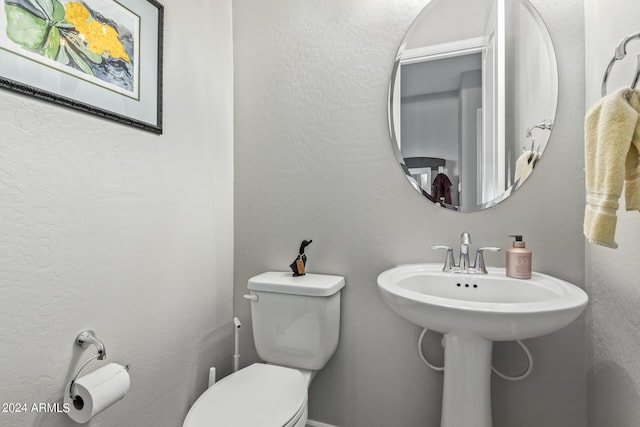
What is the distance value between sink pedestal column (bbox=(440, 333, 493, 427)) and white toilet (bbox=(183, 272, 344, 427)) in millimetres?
497

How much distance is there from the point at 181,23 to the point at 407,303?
142cm

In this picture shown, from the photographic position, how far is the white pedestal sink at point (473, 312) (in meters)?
0.81

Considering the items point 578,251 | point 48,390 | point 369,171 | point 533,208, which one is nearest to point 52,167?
point 48,390

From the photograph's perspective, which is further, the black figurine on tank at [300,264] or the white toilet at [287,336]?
the black figurine on tank at [300,264]

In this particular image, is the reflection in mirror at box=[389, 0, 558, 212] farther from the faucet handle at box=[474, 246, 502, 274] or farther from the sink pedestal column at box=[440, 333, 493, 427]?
the sink pedestal column at box=[440, 333, 493, 427]

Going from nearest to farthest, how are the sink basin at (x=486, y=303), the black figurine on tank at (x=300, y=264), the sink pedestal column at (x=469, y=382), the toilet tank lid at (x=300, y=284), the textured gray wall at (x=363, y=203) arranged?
the sink basin at (x=486, y=303)
the sink pedestal column at (x=469, y=382)
the textured gray wall at (x=363, y=203)
the toilet tank lid at (x=300, y=284)
the black figurine on tank at (x=300, y=264)

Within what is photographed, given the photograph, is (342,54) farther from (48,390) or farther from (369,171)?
(48,390)

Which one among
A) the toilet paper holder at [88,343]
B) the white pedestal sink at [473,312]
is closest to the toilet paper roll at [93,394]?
the toilet paper holder at [88,343]

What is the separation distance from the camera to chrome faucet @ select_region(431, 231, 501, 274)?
1184 mm

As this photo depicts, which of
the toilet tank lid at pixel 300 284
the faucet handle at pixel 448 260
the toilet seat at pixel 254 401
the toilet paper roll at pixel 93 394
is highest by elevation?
the faucet handle at pixel 448 260

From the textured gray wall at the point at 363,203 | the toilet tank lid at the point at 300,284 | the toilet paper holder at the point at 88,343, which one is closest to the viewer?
the toilet paper holder at the point at 88,343

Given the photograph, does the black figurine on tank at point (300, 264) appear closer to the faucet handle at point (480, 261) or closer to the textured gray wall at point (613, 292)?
the faucet handle at point (480, 261)

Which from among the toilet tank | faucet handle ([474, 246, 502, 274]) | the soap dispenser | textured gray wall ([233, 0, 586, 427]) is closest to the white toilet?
the toilet tank

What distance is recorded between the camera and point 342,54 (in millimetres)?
1451
